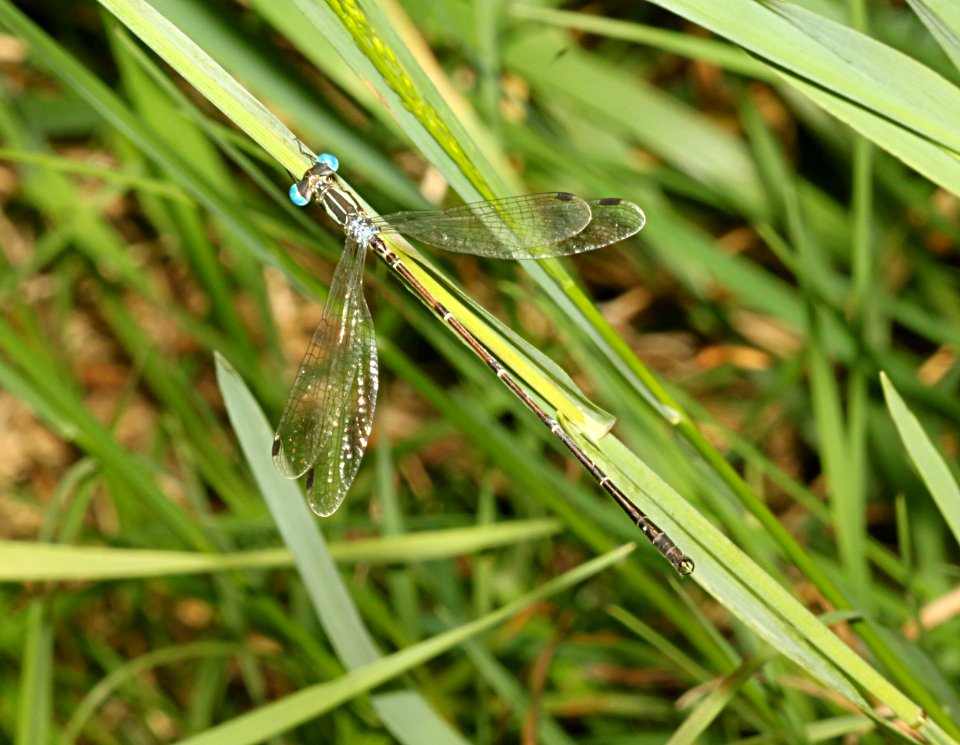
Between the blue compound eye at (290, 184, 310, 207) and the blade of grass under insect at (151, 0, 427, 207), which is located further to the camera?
the blade of grass under insect at (151, 0, 427, 207)

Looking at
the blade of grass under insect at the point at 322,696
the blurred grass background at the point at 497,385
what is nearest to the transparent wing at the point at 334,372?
the blurred grass background at the point at 497,385

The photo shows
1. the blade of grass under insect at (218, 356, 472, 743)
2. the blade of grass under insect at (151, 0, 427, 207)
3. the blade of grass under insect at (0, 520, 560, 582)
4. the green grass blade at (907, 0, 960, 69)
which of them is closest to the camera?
the green grass blade at (907, 0, 960, 69)

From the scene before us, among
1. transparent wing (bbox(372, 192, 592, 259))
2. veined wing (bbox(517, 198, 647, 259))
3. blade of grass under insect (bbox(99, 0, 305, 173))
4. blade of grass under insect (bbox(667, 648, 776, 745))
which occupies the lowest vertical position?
blade of grass under insect (bbox(667, 648, 776, 745))

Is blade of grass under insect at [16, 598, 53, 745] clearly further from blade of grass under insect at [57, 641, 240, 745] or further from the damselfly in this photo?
the damselfly

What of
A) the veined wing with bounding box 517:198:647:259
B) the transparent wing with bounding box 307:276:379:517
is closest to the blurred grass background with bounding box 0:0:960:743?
the transparent wing with bounding box 307:276:379:517

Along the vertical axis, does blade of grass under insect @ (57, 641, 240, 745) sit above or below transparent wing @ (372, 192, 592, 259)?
below

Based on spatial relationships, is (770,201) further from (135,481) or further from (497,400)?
(135,481)

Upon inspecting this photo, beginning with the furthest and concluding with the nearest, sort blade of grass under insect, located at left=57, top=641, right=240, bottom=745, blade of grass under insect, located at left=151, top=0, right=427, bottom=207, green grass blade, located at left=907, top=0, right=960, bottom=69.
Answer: blade of grass under insect, located at left=57, top=641, right=240, bottom=745 → blade of grass under insect, located at left=151, top=0, right=427, bottom=207 → green grass blade, located at left=907, top=0, right=960, bottom=69
